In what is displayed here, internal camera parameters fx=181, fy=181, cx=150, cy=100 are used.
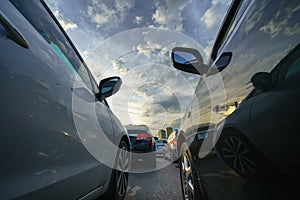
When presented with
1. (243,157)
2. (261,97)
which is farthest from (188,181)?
(261,97)

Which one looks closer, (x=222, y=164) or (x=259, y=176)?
(x=259, y=176)

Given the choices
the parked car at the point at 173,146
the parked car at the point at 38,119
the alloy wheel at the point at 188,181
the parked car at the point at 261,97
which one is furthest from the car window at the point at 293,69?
the parked car at the point at 173,146

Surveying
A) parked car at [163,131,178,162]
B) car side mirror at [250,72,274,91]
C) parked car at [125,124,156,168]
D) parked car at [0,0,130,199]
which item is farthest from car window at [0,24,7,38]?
parked car at [125,124,156,168]

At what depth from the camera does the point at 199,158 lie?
140cm

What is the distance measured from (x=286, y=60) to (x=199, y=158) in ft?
3.31

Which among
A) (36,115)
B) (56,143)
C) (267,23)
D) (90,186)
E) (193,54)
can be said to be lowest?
(90,186)

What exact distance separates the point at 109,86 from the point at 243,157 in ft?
5.24

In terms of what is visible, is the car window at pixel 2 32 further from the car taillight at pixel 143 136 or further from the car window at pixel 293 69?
the car taillight at pixel 143 136

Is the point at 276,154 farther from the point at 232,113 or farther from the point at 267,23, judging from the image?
the point at 267,23

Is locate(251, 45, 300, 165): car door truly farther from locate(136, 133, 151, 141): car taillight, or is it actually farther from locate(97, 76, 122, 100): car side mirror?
locate(136, 133, 151, 141): car taillight

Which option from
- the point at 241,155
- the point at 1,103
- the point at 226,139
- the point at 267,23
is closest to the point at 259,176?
the point at 241,155

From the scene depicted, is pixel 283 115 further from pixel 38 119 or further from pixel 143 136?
pixel 143 136

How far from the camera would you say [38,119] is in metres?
0.79

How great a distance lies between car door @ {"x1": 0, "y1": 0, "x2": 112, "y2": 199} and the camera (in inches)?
25.7
